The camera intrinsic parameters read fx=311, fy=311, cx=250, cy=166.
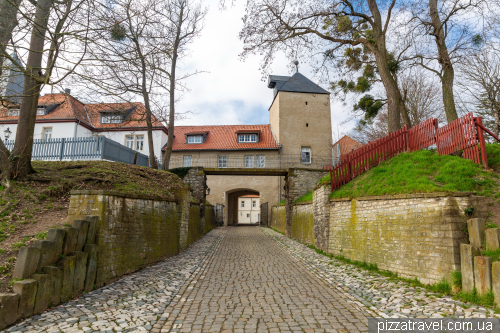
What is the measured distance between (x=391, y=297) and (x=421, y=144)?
6271 millimetres

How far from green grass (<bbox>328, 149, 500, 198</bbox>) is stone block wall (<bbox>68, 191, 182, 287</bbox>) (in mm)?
6300

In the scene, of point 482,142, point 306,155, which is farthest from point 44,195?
point 306,155

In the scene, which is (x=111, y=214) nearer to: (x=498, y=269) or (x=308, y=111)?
(x=498, y=269)

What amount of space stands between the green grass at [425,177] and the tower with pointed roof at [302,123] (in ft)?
63.7

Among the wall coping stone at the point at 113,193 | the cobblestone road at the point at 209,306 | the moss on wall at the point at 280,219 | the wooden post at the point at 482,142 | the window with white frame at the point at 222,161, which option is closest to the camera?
the cobblestone road at the point at 209,306

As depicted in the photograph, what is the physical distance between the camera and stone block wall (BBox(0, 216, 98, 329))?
14.3 feet

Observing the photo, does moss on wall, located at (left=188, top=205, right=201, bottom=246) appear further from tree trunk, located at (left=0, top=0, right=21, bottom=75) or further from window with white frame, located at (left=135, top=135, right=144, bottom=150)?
window with white frame, located at (left=135, top=135, right=144, bottom=150)

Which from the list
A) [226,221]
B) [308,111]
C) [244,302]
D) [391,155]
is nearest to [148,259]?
Answer: [244,302]

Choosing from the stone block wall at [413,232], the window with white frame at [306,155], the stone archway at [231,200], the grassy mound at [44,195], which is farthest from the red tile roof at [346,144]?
the grassy mound at [44,195]

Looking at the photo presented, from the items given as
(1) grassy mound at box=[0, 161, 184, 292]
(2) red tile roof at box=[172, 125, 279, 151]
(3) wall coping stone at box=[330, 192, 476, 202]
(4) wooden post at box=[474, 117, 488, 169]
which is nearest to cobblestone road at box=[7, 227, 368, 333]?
(1) grassy mound at box=[0, 161, 184, 292]

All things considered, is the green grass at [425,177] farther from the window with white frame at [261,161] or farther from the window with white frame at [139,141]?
the window with white frame at [139,141]

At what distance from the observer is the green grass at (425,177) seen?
706cm

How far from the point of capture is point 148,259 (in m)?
9.10

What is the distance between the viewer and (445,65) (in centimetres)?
1344
